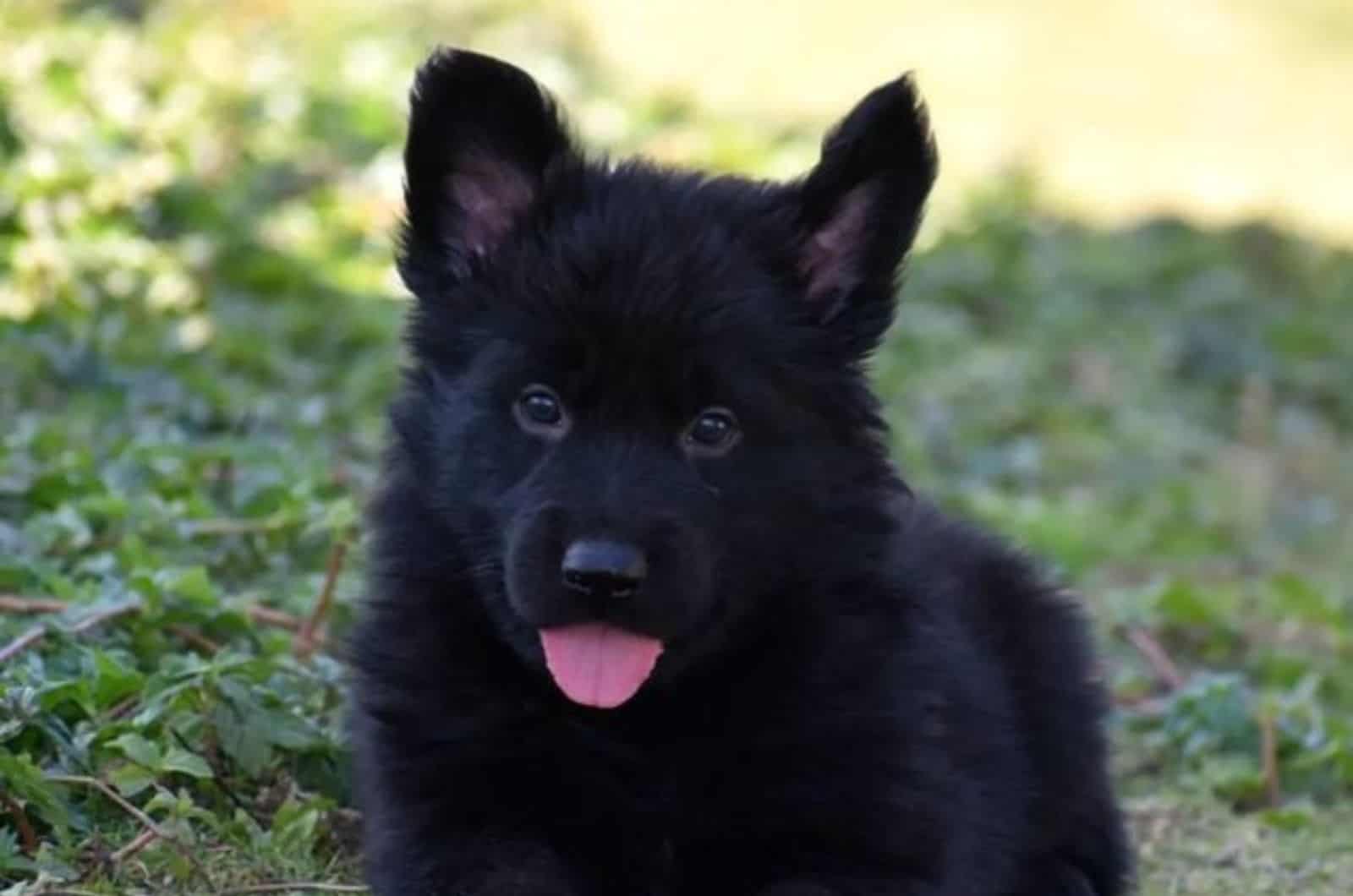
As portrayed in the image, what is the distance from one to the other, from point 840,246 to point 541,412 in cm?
63

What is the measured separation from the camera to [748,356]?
13.8 ft

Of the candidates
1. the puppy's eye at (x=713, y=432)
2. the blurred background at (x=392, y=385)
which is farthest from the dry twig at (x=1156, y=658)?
the puppy's eye at (x=713, y=432)

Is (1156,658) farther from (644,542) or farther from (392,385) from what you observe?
(644,542)

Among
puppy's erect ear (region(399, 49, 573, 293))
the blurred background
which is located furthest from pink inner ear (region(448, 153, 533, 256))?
the blurred background

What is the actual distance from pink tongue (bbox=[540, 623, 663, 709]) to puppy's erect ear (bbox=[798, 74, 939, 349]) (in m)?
0.68

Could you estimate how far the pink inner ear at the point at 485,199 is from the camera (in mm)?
4449

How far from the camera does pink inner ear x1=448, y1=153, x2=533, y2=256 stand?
4.45 meters

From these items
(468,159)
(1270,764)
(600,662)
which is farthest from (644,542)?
(1270,764)

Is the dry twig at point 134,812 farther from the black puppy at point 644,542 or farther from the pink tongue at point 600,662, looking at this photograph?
the pink tongue at point 600,662

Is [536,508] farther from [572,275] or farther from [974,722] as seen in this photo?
[974,722]

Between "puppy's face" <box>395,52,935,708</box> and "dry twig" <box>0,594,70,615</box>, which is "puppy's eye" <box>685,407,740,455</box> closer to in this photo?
"puppy's face" <box>395,52,935,708</box>

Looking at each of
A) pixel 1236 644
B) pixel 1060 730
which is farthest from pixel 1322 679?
pixel 1060 730

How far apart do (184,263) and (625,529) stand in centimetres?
486

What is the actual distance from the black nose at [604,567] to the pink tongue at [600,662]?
0.38 ft
